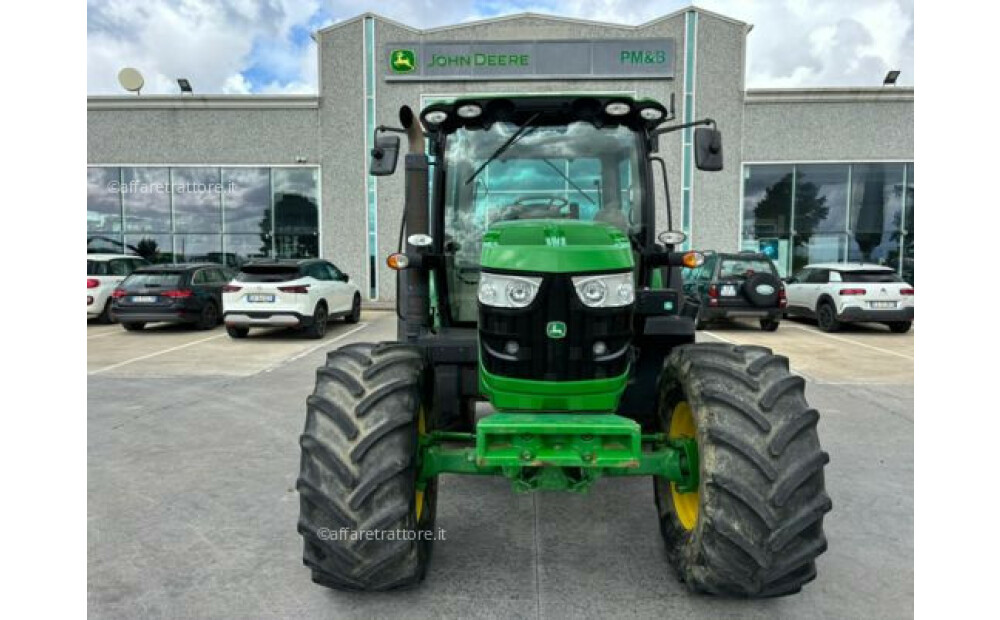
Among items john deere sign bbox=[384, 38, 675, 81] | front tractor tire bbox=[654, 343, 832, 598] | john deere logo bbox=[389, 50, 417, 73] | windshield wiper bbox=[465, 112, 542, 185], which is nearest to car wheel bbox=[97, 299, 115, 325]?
john deere logo bbox=[389, 50, 417, 73]

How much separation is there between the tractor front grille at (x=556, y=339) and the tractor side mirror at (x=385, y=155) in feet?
3.59

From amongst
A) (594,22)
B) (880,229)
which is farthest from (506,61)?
(880,229)

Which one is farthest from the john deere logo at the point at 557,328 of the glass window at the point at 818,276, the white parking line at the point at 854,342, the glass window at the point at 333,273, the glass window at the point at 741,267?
the glass window at the point at 818,276

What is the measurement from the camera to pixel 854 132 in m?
16.7

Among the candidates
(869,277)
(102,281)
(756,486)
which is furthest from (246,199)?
(756,486)

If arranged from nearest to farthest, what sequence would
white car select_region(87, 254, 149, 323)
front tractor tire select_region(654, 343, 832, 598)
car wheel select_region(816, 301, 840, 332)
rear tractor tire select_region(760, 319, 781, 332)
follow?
front tractor tire select_region(654, 343, 832, 598), car wheel select_region(816, 301, 840, 332), rear tractor tire select_region(760, 319, 781, 332), white car select_region(87, 254, 149, 323)

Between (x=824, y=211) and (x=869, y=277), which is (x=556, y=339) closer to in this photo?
(x=869, y=277)

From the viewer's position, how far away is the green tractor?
247cm

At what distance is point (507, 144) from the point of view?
3617mm

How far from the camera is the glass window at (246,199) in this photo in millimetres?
17438

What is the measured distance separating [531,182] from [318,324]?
8.82 metres

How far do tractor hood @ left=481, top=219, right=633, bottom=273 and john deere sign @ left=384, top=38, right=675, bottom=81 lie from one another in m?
14.7

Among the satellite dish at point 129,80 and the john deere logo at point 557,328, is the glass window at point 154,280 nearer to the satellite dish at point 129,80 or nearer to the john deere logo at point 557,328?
the satellite dish at point 129,80

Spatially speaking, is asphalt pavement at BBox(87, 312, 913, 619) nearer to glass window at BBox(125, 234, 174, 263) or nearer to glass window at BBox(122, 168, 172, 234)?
glass window at BBox(125, 234, 174, 263)
